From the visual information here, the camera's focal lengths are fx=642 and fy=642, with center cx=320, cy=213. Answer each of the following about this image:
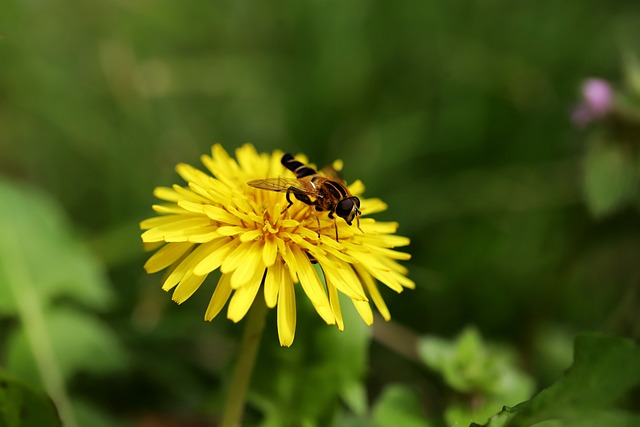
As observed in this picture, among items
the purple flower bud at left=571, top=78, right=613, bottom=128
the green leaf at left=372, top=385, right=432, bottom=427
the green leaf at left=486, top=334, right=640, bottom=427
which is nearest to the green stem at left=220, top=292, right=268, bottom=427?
the green leaf at left=372, top=385, right=432, bottom=427

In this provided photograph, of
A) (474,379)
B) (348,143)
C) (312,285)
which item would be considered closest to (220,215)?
(312,285)

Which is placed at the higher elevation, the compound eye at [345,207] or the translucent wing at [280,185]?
the translucent wing at [280,185]

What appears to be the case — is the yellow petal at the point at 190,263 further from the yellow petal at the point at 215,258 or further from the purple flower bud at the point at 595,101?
the purple flower bud at the point at 595,101

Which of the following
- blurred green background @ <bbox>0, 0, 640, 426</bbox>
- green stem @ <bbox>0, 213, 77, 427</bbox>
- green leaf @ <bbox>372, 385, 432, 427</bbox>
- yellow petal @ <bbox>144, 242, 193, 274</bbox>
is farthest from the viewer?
blurred green background @ <bbox>0, 0, 640, 426</bbox>

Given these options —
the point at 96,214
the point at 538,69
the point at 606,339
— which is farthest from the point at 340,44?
the point at 606,339

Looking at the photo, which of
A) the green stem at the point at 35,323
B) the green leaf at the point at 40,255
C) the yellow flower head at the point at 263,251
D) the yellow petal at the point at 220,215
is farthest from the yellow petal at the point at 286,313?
the green leaf at the point at 40,255

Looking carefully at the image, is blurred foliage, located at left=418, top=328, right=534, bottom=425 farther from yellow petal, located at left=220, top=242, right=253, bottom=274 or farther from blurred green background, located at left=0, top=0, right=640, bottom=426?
yellow petal, located at left=220, top=242, right=253, bottom=274

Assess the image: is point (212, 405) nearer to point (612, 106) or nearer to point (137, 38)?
point (612, 106)

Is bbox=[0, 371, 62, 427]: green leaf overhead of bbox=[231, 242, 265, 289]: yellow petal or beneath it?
beneath
